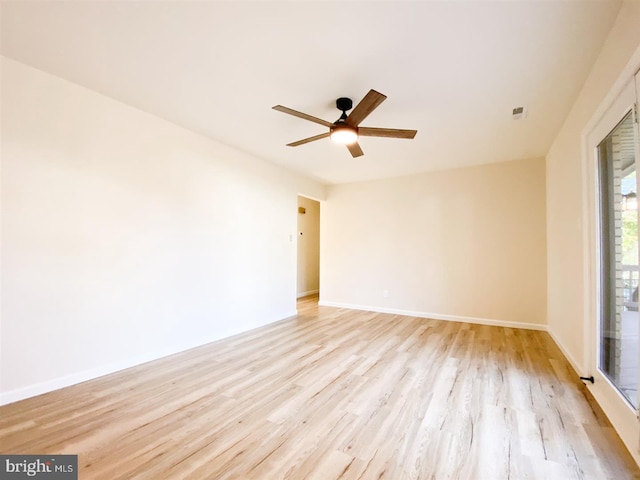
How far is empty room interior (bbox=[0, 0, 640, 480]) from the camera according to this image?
1.62 m

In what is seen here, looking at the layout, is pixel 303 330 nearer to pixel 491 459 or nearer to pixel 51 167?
pixel 491 459

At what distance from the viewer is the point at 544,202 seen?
4090 mm

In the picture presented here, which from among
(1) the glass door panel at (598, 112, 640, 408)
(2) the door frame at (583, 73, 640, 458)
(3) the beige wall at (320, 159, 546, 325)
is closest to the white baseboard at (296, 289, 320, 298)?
(3) the beige wall at (320, 159, 546, 325)

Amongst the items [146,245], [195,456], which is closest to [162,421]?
[195,456]

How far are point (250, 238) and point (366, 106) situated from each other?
259cm

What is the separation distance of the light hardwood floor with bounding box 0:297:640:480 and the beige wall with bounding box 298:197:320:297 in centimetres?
391

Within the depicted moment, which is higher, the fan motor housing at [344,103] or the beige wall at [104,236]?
the fan motor housing at [344,103]

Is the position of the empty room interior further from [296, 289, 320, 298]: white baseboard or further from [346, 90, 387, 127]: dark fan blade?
[296, 289, 320, 298]: white baseboard

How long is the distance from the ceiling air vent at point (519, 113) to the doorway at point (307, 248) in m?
4.61

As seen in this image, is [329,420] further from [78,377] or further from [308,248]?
[308,248]

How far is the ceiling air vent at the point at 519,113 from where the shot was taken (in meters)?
2.72

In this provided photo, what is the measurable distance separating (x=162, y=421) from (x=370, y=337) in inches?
99.7

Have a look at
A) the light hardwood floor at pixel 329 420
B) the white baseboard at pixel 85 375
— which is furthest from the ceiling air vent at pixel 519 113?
the white baseboard at pixel 85 375

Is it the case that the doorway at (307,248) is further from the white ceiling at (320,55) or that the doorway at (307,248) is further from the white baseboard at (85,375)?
the white ceiling at (320,55)
